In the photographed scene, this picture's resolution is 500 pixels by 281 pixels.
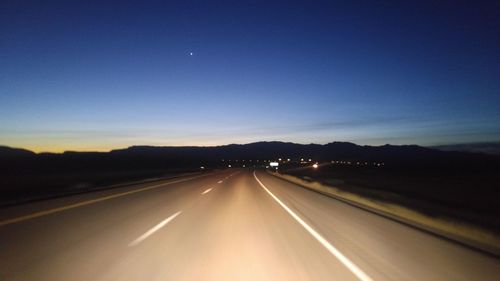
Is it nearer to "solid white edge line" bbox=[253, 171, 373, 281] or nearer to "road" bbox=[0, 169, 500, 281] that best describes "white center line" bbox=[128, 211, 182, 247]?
"road" bbox=[0, 169, 500, 281]

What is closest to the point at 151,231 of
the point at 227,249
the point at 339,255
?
the point at 227,249

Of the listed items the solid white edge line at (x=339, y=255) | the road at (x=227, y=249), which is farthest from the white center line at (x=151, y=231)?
the solid white edge line at (x=339, y=255)

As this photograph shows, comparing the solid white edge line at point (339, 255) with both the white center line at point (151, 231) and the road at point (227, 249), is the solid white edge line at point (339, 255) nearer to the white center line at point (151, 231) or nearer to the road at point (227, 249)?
the road at point (227, 249)

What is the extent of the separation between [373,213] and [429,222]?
1.99 metres

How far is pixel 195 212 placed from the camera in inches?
613

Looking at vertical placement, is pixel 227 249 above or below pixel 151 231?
below

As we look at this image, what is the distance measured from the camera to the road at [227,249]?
7051 millimetres

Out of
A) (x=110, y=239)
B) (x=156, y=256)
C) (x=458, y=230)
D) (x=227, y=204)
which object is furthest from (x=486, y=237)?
(x=227, y=204)

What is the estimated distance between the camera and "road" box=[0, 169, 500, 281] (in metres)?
7.05

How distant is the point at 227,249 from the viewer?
906 centimetres

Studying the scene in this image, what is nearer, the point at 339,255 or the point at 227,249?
the point at 339,255

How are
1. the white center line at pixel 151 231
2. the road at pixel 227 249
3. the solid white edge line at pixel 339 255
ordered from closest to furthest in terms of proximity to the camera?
the solid white edge line at pixel 339 255 → the road at pixel 227 249 → the white center line at pixel 151 231

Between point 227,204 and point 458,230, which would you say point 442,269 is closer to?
point 458,230

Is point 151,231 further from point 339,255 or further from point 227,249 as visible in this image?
point 339,255
